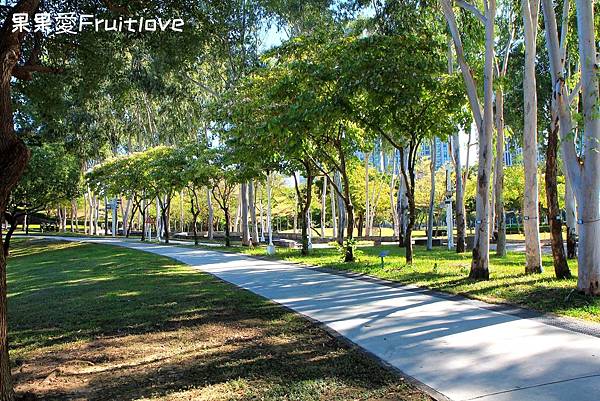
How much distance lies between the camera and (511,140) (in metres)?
27.7

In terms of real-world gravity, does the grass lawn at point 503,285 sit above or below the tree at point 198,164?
below

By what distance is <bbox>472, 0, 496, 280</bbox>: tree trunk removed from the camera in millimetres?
10781

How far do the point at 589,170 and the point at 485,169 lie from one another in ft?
8.80

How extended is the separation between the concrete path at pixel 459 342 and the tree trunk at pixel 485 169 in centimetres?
178

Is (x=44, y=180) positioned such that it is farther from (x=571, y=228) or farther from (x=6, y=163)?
(x=6, y=163)

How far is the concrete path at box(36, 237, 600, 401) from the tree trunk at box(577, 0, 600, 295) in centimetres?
178

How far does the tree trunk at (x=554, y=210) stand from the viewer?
984cm

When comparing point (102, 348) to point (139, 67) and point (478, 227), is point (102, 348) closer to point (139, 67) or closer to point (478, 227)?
point (478, 227)

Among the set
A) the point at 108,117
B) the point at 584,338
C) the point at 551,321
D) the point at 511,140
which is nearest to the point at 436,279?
the point at 551,321

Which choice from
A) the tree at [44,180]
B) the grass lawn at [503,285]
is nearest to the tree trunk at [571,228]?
the grass lawn at [503,285]

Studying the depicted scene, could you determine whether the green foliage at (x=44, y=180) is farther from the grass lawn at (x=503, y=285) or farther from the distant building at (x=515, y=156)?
the distant building at (x=515, y=156)

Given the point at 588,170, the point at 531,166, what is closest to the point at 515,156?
the point at 531,166

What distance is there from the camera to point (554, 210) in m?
9.88

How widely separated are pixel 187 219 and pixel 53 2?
204ft
